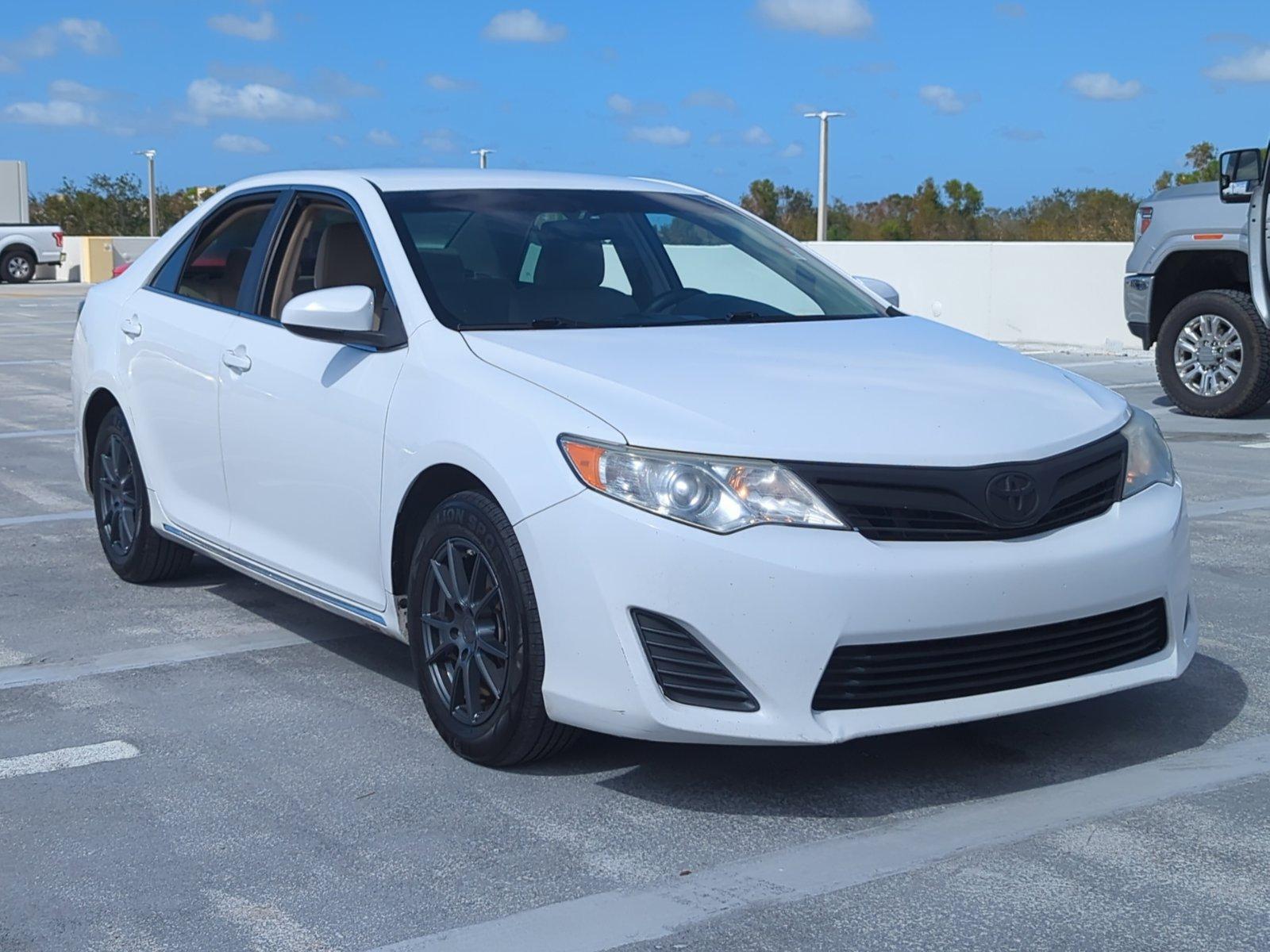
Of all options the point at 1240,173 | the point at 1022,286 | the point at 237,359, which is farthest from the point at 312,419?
the point at 1022,286

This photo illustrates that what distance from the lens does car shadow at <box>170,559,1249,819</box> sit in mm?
3998

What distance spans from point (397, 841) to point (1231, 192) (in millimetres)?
7943

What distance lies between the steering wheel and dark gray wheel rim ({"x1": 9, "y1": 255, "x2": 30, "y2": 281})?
37.1 meters

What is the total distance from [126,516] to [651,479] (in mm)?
3277

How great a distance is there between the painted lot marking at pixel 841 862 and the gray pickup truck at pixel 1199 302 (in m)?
7.99

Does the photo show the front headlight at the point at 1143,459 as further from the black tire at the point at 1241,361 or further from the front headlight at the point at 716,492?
the black tire at the point at 1241,361

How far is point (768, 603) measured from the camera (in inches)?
143

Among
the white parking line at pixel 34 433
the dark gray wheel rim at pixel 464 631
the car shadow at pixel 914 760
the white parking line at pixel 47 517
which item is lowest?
the car shadow at pixel 914 760

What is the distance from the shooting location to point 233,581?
653cm

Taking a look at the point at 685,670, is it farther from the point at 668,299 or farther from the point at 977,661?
the point at 668,299

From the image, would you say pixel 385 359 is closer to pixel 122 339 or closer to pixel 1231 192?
pixel 122 339

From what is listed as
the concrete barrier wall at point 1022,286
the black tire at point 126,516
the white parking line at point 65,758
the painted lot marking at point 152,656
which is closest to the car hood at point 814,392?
the white parking line at point 65,758

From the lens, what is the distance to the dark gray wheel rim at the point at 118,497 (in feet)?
20.5

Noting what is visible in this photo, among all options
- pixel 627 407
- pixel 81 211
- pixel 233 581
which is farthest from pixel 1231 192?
pixel 81 211
